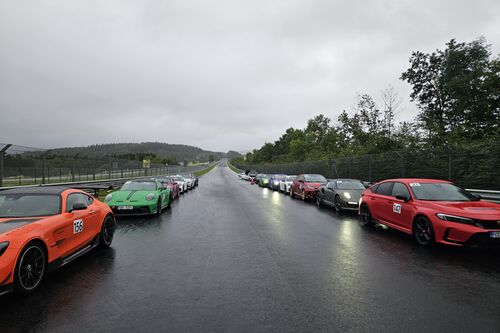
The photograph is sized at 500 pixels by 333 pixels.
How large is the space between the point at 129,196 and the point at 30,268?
262 inches

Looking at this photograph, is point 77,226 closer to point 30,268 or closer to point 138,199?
point 30,268

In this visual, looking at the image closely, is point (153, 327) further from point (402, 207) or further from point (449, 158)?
point (449, 158)

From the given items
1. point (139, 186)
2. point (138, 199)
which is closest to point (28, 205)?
point (138, 199)

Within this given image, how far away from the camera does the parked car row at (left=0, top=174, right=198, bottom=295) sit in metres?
3.65

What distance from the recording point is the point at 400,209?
7297mm

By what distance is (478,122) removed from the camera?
33969 millimetres

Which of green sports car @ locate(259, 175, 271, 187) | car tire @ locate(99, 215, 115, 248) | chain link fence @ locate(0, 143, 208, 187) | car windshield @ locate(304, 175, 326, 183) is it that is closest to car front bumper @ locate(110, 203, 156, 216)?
car tire @ locate(99, 215, 115, 248)

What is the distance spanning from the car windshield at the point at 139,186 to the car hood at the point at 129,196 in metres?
0.49

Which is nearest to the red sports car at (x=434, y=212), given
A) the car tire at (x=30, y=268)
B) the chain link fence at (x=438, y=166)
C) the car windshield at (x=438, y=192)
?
the car windshield at (x=438, y=192)

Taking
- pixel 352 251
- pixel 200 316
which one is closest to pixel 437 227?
pixel 352 251

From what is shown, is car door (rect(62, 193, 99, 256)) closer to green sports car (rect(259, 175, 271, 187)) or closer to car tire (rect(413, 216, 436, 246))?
car tire (rect(413, 216, 436, 246))

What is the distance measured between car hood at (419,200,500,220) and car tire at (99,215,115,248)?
7.16 metres

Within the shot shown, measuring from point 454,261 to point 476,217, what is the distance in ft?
3.31

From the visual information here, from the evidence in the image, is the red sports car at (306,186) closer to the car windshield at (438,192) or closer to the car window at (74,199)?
the car windshield at (438,192)
